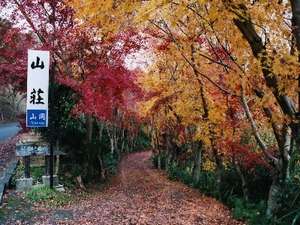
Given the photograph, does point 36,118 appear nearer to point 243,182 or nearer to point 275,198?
point 275,198

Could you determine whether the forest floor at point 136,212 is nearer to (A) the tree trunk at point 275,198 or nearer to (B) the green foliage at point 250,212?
(B) the green foliage at point 250,212

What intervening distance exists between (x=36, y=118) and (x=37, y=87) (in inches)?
36.3

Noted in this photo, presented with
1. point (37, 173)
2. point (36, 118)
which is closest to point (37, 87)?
point (36, 118)

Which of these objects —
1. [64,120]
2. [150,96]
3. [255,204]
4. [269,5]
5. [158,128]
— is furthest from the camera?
[158,128]

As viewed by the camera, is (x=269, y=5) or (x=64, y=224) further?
(x=64, y=224)

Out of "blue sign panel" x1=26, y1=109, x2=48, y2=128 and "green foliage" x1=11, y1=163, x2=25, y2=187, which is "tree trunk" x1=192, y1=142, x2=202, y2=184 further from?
"blue sign panel" x1=26, y1=109, x2=48, y2=128

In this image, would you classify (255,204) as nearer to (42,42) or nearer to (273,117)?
(273,117)

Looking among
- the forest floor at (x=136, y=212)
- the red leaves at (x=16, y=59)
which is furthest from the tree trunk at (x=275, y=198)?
the red leaves at (x=16, y=59)

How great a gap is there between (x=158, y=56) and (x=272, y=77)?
16.7 meters

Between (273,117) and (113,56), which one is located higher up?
(113,56)

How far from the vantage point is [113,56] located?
1672 centimetres

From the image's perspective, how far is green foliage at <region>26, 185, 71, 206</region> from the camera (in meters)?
12.9

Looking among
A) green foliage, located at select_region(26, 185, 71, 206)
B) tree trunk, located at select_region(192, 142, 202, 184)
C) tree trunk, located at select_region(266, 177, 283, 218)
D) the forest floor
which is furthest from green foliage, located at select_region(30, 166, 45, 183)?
tree trunk, located at select_region(192, 142, 202, 184)

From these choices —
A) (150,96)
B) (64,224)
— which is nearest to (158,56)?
(150,96)
